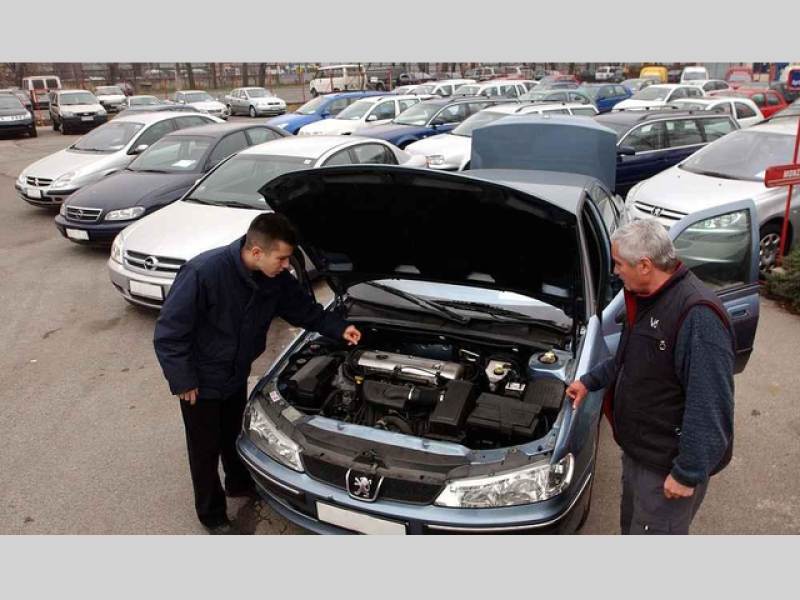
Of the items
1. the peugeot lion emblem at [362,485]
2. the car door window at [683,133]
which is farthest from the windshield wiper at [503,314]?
the car door window at [683,133]

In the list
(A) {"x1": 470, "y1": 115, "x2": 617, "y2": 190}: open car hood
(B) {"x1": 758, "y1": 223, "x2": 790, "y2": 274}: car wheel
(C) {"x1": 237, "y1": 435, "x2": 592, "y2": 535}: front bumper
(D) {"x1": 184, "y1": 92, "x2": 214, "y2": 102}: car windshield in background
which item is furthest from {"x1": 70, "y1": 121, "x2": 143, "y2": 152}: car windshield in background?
(D) {"x1": 184, "y1": 92, "x2": 214, "y2": 102}: car windshield in background

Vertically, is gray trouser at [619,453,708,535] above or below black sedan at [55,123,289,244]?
below

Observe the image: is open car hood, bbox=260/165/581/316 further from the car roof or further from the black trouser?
the car roof

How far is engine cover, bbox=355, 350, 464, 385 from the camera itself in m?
3.07

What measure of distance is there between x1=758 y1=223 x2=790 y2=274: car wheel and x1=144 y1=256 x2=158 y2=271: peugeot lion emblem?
607 cm

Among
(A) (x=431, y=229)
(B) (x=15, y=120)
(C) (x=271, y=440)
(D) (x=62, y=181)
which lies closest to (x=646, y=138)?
(A) (x=431, y=229)

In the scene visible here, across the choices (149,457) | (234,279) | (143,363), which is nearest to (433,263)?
(234,279)

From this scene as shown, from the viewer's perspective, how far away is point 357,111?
15234 mm

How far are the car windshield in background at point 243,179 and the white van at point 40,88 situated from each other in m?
26.1

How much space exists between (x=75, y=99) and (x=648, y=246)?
23926mm

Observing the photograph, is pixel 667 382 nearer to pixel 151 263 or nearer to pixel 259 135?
pixel 151 263

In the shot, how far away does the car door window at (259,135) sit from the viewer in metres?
8.36

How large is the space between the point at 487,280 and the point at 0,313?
17.2 ft

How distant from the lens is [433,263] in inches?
135
